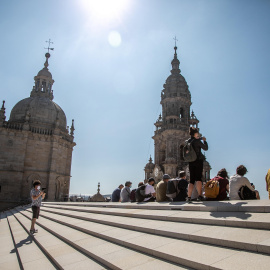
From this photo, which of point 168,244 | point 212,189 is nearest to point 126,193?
point 212,189

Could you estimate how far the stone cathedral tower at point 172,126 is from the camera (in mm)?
39125

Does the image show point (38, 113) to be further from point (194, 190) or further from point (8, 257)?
point (194, 190)

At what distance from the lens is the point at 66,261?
202 inches

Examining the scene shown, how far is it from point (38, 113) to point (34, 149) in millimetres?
6205

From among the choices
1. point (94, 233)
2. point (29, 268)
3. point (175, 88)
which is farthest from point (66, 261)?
point (175, 88)

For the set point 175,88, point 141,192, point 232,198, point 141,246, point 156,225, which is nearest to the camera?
point 141,246

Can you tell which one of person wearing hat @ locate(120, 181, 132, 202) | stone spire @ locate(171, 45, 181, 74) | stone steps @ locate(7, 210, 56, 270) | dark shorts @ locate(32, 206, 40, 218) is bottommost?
stone steps @ locate(7, 210, 56, 270)

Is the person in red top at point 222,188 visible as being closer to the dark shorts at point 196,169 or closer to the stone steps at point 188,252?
the dark shorts at point 196,169

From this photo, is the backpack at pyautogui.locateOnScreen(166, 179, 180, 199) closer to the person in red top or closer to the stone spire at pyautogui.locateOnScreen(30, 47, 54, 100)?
the person in red top

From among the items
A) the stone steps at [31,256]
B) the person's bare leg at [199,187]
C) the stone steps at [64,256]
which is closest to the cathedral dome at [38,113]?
the stone steps at [31,256]

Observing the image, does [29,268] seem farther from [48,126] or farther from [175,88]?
[175,88]

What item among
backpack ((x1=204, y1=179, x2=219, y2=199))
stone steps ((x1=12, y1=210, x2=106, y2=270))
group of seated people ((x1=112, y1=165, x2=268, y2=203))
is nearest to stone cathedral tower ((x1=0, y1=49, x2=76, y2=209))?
group of seated people ((x1=112, y1=165, x2=268, y2=203))

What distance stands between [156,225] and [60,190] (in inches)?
1331

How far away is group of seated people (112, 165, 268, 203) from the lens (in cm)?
743
